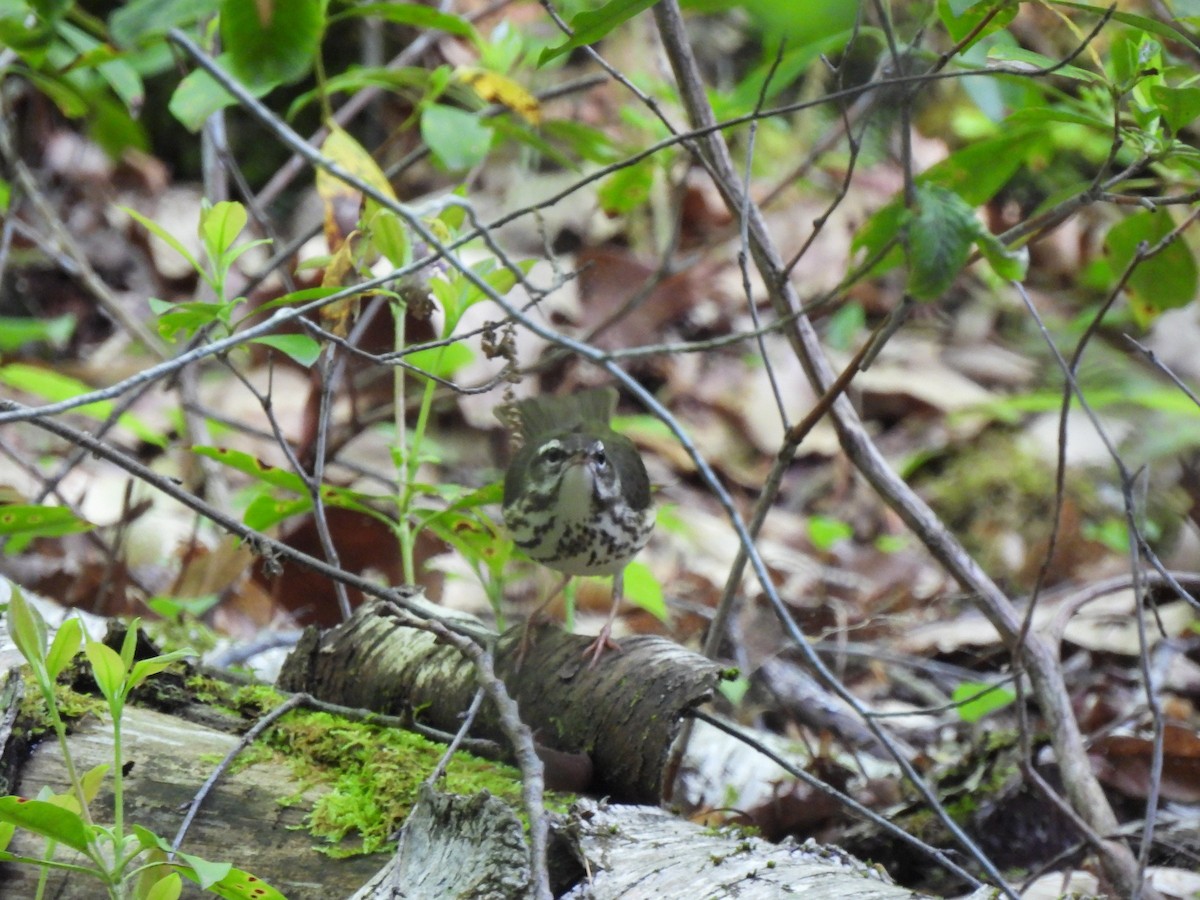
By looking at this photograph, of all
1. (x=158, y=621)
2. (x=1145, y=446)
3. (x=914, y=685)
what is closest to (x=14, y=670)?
(x=158, y=621)

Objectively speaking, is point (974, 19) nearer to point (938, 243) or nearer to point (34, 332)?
point (938, 243)

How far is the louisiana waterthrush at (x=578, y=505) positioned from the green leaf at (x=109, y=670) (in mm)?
1302

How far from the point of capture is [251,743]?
2.11m

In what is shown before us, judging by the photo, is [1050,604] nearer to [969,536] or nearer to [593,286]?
[969,536]

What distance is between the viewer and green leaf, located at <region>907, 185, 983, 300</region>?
146cm

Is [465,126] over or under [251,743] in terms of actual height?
over

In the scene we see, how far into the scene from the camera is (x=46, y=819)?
1.40 metres

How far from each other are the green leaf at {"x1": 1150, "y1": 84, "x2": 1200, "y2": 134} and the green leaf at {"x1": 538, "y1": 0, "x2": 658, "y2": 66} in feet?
2.66

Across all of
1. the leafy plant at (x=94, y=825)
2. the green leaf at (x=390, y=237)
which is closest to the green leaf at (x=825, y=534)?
the green leaf at (x=390, y=237)

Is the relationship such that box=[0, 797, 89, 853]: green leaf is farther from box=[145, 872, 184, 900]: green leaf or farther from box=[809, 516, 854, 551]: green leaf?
box=[809, 516, 854, 551]: green leaf

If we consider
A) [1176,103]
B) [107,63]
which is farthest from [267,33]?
[107,63]

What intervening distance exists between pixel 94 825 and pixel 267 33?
3.30ft

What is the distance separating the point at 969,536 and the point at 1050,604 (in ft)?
3.46

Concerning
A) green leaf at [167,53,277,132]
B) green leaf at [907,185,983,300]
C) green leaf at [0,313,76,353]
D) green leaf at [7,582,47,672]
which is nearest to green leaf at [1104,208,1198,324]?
green leaf at [907,185,983,300]
